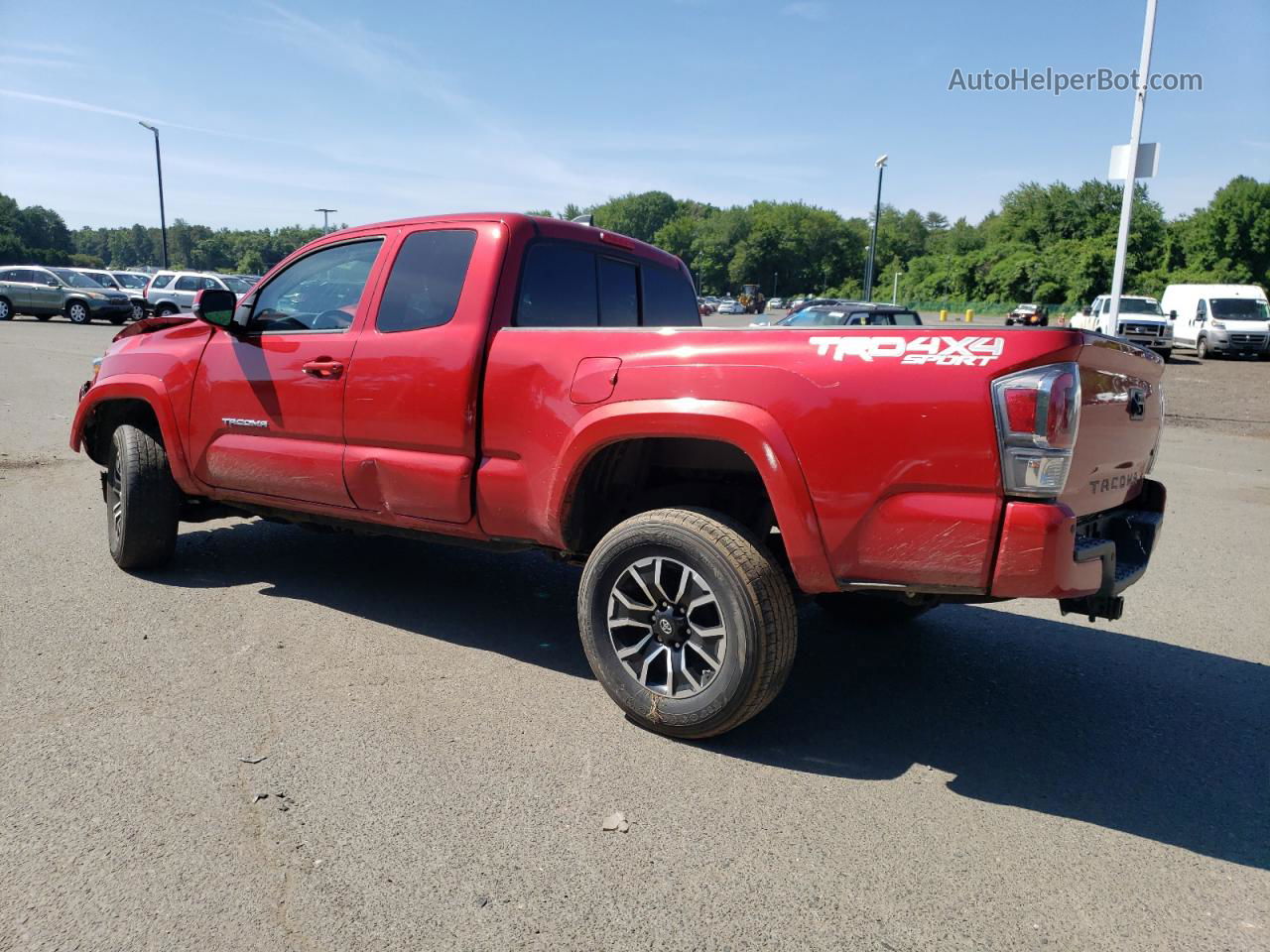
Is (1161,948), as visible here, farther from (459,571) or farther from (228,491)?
(228,491)

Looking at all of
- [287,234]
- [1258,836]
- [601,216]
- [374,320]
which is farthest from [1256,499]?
[601,216]

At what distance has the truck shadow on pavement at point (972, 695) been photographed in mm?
3070

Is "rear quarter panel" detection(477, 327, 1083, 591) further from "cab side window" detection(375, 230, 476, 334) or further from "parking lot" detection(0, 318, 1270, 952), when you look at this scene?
"cab side window" detection(375, 230, 476, 334)

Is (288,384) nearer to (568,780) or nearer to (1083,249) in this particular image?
(568,780)

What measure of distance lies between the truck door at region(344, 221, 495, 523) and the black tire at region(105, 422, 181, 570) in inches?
61.5

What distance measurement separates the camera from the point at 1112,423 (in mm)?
3059

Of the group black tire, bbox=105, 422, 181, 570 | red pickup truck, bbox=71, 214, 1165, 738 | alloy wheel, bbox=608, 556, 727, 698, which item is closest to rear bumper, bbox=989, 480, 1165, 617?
red pickup truck, bbox=71, 214, 1165, 738

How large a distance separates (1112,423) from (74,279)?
34540 millimetres

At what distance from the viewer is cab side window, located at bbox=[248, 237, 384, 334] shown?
4410mm

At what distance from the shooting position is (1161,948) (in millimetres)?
2277

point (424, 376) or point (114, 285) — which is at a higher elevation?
point (114, 285)

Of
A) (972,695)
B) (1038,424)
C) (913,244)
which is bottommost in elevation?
(972,695)


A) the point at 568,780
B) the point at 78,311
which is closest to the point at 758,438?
the point at 568,780

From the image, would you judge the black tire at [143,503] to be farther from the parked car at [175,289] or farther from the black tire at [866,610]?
the parked car at [175,289]
